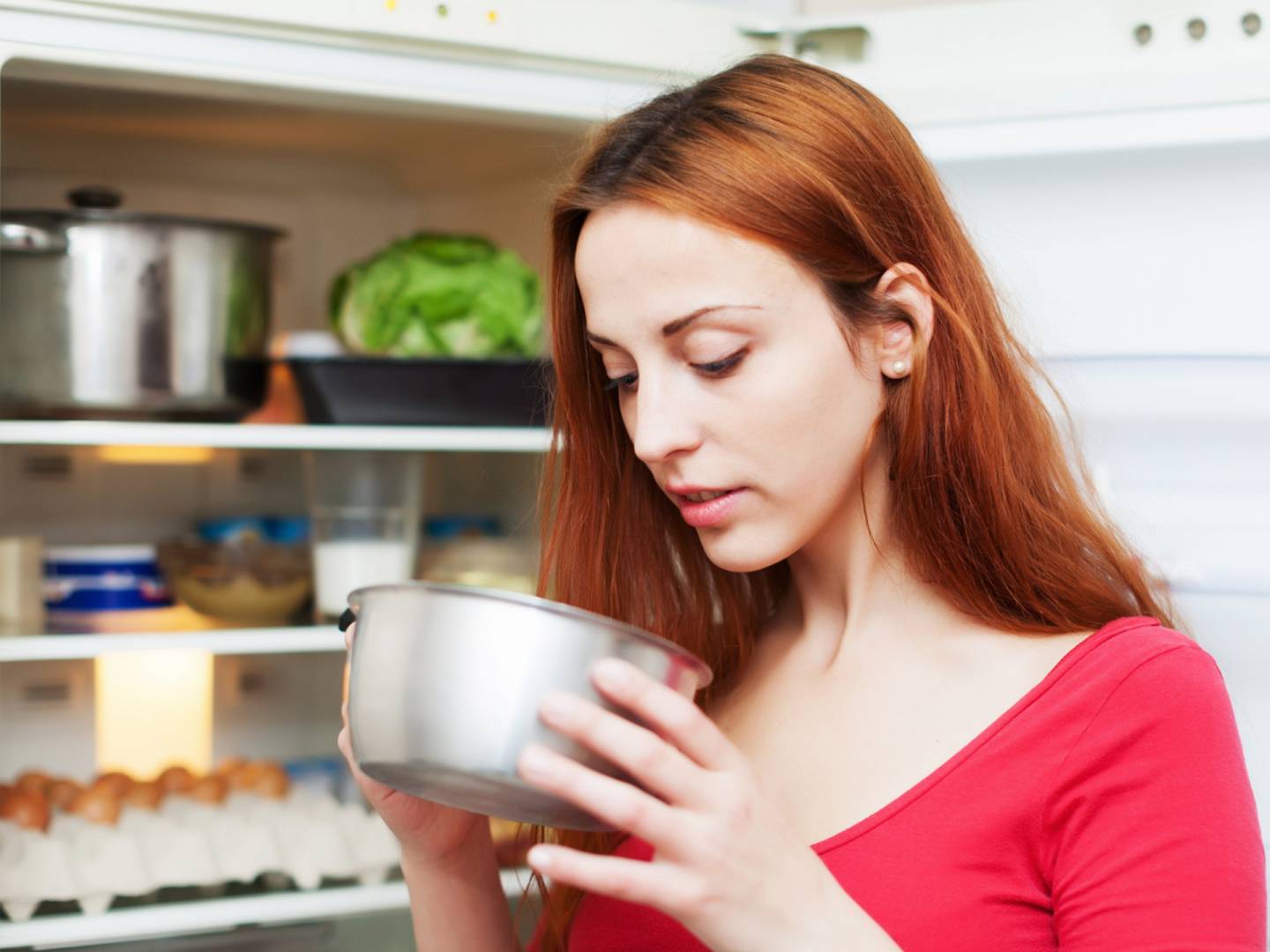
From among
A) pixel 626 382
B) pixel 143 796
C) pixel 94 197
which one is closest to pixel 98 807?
pixel 143 796

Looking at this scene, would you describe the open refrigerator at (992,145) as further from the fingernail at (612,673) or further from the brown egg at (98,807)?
the fingernail at (612,673)

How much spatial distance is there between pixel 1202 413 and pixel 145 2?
94 cm

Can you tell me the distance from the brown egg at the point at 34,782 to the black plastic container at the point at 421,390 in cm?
47

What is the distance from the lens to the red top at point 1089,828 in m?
0.80

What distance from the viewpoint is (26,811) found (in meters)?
1.33

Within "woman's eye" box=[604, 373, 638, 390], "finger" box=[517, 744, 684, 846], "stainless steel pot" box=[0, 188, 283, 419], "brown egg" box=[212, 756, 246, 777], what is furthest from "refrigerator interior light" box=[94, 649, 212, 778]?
"finger" box=[517, 744, 684, 846]

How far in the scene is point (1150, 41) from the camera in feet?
3.77

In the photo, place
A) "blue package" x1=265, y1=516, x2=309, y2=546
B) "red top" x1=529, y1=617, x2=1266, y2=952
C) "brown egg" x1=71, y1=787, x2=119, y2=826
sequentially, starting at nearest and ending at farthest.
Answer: "red top" x1=529, y1=617, x2=1266, y2=952, "brown egg" x1=71, y1=787, x2=119, y2=826, "blue package" x1=265, y1=516, x2=309, y2=546

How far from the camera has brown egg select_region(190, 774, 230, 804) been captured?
1482 millimetres

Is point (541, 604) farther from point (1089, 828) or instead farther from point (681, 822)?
point (1089, 828)

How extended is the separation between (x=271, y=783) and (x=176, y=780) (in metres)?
0.10

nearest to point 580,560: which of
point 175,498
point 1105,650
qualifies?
point 1105,650

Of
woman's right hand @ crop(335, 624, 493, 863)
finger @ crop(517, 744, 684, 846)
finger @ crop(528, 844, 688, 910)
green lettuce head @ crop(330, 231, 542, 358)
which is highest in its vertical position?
green lettuce head @ crop(330, 231, 542, 358)

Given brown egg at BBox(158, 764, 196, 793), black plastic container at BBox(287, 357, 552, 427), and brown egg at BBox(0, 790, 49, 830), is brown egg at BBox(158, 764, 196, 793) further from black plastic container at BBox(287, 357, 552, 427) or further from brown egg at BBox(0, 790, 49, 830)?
black plastic container at BBox(287, 357, 552, 427)
